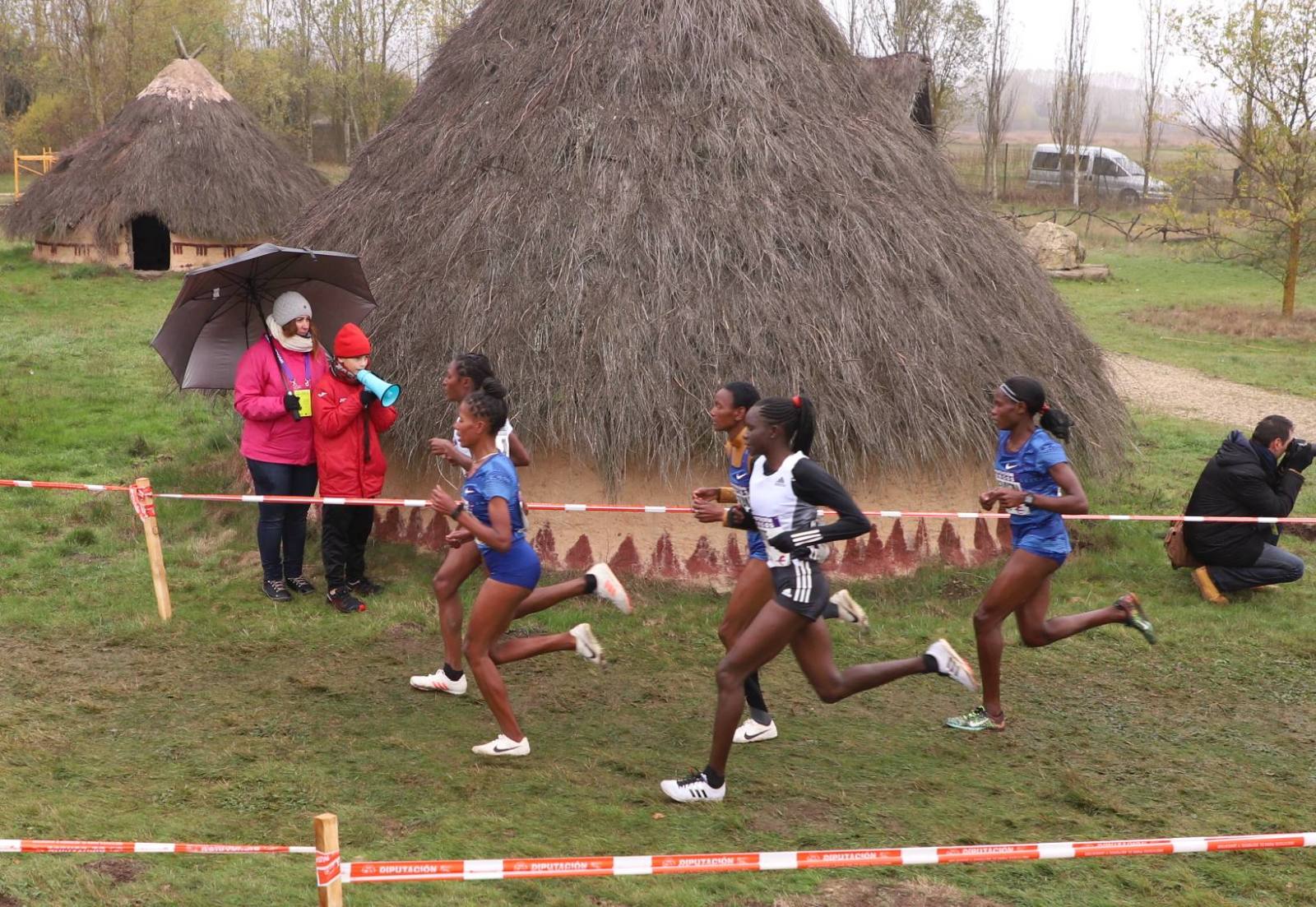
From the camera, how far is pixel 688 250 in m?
8.05

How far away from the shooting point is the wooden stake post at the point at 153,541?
7.25 m

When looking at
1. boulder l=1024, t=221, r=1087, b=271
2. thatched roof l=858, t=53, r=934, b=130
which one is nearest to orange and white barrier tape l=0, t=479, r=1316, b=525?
thatched roof l=858, t=53, r=934, b=130

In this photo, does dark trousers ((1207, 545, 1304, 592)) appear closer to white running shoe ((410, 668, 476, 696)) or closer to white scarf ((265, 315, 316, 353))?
white running shoe ((410, 668, 476, 696))

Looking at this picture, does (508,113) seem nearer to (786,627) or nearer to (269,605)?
(269,605)

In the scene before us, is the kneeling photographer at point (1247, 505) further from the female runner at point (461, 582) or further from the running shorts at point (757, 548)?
the female runner at point (461, 582)

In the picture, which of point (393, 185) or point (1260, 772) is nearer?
point (1260, 772)

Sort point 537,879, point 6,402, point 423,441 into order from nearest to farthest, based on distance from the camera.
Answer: point 537,879 < point 423,441 < point 6,402

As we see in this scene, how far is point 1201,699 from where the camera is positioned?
6645 millimetres

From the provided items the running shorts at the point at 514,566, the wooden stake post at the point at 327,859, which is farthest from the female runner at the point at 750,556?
the wooden stake post at the point at 327,859

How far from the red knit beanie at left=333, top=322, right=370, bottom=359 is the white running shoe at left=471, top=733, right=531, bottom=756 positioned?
2754mm

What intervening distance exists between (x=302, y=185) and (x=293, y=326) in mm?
15926

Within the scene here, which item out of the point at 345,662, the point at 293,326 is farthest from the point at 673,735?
the point at 293,326

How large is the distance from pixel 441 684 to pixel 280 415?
82.6 inches

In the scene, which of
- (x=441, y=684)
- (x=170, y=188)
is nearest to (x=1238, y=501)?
(x=441, y=684)
